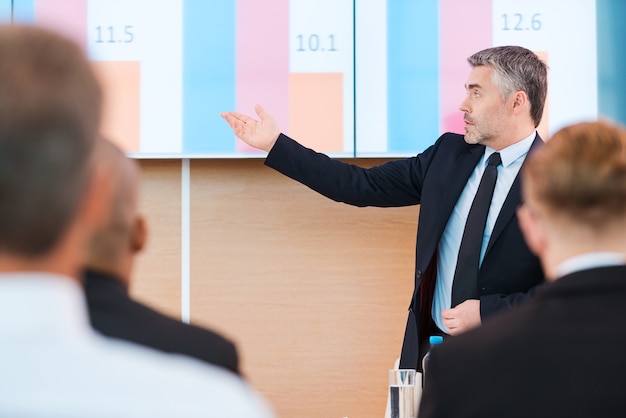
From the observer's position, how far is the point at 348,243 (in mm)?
3160

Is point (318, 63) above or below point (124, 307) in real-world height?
above

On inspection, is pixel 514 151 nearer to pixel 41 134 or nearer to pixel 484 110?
pixel 484 110

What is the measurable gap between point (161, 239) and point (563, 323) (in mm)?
2189

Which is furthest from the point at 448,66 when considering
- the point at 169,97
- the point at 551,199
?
the point at 551,199

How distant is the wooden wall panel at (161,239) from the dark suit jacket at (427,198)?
19.7 inches

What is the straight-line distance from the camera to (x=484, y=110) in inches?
108

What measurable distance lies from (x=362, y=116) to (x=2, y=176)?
2415mm

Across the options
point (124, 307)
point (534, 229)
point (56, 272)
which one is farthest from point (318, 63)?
point (56, 272)

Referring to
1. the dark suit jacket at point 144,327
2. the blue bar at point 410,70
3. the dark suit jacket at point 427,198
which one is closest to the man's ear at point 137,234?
the dark suit jacket at point 144,327

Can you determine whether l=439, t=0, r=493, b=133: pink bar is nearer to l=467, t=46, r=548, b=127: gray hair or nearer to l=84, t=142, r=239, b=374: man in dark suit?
l=467, t=46, r=548, b=127: gray hair

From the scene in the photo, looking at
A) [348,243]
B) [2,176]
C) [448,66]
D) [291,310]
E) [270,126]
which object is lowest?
[291,310]

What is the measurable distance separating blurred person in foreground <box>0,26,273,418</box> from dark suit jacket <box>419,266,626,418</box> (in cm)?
51

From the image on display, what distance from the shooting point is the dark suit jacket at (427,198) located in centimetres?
257

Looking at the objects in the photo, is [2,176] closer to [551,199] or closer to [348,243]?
[551,199]
